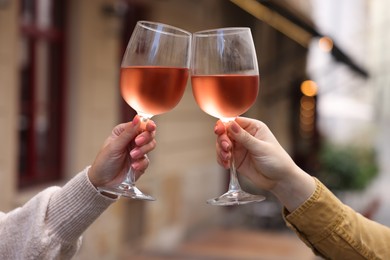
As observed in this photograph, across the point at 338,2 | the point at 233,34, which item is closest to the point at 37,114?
the point at 233,34

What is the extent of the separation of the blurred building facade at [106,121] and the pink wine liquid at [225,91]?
10.2ft

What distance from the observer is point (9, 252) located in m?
1.59

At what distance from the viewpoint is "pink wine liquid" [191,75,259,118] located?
141 centimetres

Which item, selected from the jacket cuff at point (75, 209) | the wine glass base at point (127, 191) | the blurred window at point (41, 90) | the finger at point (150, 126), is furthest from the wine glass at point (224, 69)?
the blurred window at point (41, 90)

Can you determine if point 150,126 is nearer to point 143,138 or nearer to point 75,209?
point 143,138

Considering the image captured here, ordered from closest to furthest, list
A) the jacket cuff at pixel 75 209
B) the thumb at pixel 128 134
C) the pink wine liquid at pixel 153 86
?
1. the pink wine liquid at pixel 153 86
2. the thumb at pixel 128 134
3. the jacket cuff at pixel 75 209

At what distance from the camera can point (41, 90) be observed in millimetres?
5203

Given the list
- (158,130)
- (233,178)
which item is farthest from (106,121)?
(233,178)

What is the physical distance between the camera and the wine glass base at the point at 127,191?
4.73 feet

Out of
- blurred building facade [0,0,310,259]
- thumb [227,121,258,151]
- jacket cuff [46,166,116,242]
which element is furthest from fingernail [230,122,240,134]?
blurred building facade [0,0,310,259]

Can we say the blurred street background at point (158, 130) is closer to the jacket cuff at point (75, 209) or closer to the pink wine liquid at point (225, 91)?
the jacket cuff at point (75, 209)

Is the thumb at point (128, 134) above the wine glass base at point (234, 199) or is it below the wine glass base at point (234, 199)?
above

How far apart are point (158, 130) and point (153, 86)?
18.9 ft

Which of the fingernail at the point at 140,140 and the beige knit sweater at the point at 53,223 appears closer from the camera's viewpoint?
the fingernail at the point at 140,140
